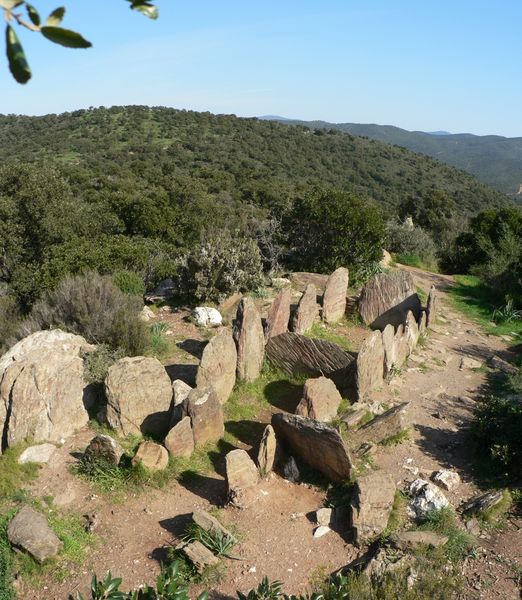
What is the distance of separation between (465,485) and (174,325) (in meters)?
5.91

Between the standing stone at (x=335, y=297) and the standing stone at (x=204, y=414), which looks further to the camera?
the standing stone at (x=335, y=297)

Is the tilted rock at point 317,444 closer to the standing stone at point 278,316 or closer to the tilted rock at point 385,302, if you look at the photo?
the standing stone at point 278,316

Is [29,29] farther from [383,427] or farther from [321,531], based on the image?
[383,427]

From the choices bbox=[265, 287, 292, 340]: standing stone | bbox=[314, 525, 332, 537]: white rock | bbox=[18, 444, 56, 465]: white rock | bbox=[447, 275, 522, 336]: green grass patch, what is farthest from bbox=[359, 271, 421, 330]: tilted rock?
bbox=[18, 444, 56, 465]: white rock

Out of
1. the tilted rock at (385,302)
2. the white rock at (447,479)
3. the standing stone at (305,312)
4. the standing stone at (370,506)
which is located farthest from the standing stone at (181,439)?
the tilted rock at (385,302)

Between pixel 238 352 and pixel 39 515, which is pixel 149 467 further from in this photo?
pixel 238 352

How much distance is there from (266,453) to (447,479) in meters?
2.30

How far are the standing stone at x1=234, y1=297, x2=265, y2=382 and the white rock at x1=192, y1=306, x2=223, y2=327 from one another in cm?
170

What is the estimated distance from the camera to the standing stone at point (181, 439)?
6.55 m

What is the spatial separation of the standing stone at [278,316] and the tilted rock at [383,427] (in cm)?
266

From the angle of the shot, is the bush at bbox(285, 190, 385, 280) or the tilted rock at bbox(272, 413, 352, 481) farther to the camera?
the bush at bbox(285, 190, 385, 280)

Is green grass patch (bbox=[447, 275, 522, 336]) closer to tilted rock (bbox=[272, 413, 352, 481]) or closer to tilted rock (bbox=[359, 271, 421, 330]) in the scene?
tilted rock (bbox=[359, 271, 421, 330])

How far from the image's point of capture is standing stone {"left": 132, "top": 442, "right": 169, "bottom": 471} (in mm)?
6273

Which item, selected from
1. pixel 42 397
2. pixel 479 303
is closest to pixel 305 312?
pixel 42 397
